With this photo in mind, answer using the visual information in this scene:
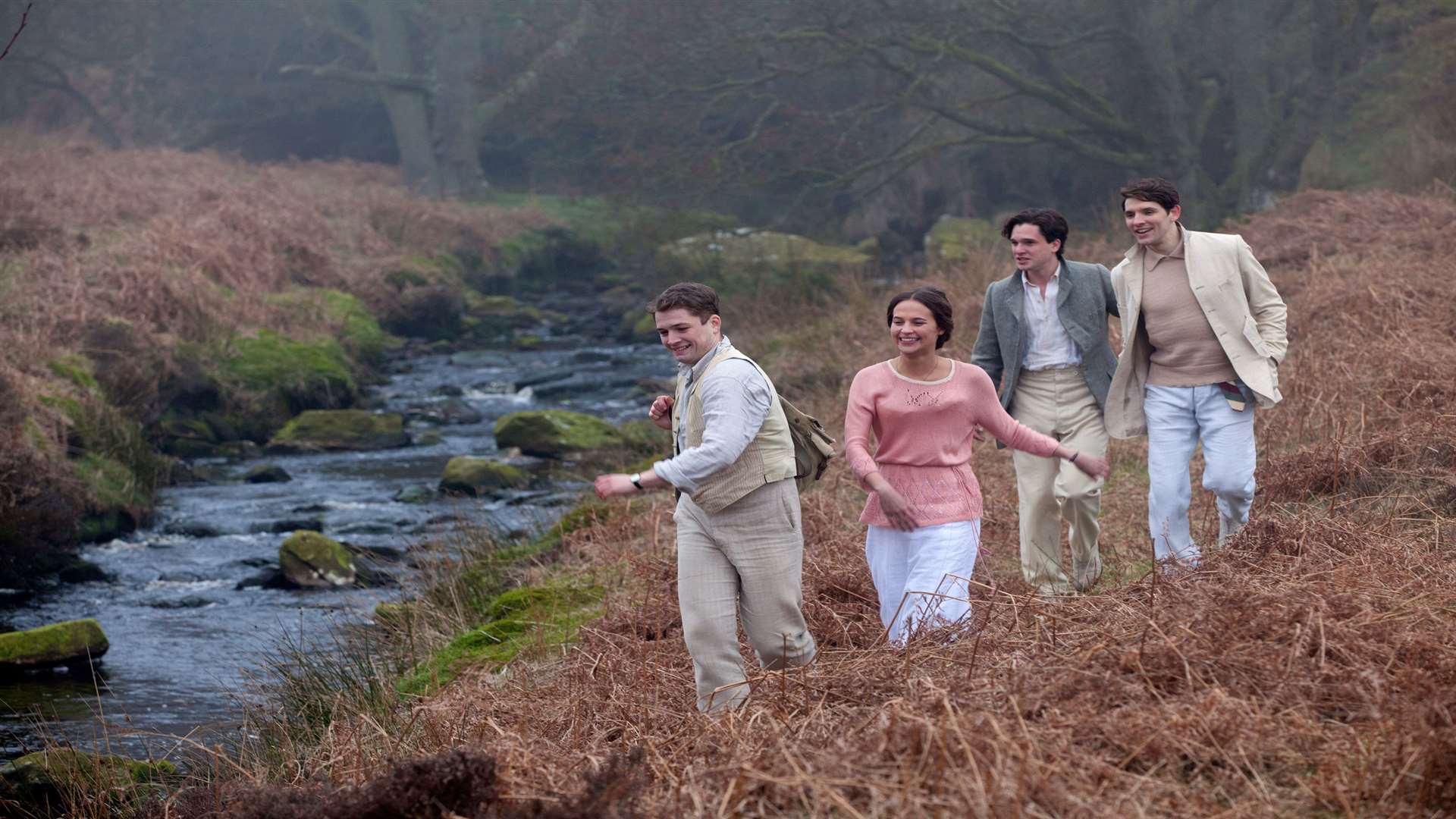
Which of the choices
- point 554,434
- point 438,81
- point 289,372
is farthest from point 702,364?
point 438,81

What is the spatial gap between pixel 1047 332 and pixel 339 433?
453 inches

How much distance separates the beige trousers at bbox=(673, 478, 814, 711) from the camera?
5074mm

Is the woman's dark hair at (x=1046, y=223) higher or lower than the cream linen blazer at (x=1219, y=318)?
higher

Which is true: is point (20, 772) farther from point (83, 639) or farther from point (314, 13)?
point (314, 13)

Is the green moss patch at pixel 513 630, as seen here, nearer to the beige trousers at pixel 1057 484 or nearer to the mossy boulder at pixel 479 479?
the beige trousers at pixel 1057 484

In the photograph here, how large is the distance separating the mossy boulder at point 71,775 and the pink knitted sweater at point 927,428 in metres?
3.37

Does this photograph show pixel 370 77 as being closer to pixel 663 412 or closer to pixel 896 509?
pixel 663 412

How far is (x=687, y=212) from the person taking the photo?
25.9 metres

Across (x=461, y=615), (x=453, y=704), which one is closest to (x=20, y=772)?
(x=453, y=704)

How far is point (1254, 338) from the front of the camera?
6.10 metres

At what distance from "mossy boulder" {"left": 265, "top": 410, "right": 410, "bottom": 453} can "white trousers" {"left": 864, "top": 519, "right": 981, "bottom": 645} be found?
37.5 feet

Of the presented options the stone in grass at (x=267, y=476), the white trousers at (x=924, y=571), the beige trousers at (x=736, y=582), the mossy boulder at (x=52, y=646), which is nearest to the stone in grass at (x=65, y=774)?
the mossy boulder at (x=52, y=646)

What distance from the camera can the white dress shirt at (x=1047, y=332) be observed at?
6500 mm

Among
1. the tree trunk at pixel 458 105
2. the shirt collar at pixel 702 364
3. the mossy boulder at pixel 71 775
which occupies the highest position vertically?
the tree trunk at pixel 458 105
